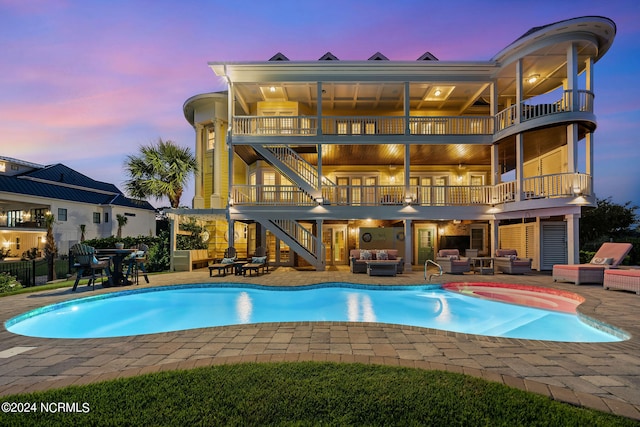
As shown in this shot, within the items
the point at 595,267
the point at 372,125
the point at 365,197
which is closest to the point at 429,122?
the point at 372,125

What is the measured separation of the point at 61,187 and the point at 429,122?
30.6 metres

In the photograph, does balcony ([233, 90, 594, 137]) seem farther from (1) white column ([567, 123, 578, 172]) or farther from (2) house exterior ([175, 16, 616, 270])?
(1) white column ([567, 123, 578, 172])

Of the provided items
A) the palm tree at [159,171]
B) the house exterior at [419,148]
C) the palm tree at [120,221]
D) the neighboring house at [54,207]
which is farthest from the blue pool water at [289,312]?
the palm tree at [120,221]

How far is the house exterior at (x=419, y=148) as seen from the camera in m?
11.8

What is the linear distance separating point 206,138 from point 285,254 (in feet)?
30.0

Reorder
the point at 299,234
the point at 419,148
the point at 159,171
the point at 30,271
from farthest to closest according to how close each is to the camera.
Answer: the point at 159,171 < the point at 419,148 < the point at 30,271 < the point at 299,234

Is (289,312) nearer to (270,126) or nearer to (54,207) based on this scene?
(270,126)

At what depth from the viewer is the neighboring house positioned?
2336 centimetres

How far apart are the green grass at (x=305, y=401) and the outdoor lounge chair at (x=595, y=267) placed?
941 cm

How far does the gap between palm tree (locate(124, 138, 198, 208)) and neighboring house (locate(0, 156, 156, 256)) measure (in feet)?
39.6

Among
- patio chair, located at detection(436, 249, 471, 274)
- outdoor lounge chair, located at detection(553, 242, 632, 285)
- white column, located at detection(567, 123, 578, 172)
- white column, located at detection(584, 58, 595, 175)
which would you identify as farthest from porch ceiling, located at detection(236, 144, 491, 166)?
outdoor lounge chair, located at detection(553, 242, 632, 285)

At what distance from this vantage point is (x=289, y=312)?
8.03 m

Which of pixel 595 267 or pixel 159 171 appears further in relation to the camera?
pixel 159 171

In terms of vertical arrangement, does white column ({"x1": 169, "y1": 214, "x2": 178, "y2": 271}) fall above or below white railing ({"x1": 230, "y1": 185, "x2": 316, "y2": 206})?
below
